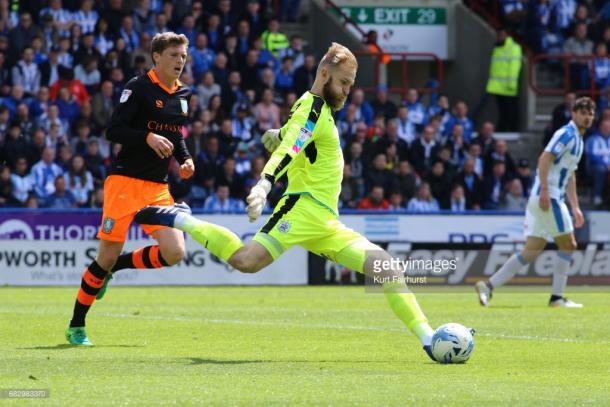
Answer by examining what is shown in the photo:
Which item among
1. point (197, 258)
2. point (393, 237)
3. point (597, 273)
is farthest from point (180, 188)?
point (597, 273)

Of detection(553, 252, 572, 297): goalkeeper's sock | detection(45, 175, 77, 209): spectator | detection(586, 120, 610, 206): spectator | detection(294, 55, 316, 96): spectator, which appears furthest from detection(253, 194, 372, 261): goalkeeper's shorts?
A: detection(586, 120, 610, 206): spectator

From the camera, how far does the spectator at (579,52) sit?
28.8 metres

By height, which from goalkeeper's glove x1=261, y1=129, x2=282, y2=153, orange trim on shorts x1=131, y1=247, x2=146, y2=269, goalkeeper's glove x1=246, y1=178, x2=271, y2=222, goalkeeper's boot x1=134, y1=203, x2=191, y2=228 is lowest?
orange trim on shorts x1=131, y1=247, x2=146, y2=269

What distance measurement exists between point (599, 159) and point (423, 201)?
13.2 feet

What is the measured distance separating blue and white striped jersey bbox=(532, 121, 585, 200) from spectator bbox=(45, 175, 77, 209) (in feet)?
28.8

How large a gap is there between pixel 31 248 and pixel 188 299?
4119 mm

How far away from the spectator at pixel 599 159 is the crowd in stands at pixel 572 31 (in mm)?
2713

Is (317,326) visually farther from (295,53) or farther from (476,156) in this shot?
(295,53)

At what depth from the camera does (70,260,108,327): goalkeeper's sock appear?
1069cm

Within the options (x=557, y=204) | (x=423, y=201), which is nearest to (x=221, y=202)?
(x=423, y=201)

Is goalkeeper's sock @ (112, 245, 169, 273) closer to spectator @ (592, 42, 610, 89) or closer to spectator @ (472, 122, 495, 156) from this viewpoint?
spectator @ (472, 122, 495, 156)

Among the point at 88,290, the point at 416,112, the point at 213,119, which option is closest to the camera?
the point at 88,290

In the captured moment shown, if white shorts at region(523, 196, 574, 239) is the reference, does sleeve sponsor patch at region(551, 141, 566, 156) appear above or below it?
above

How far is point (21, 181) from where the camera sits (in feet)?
72.9
